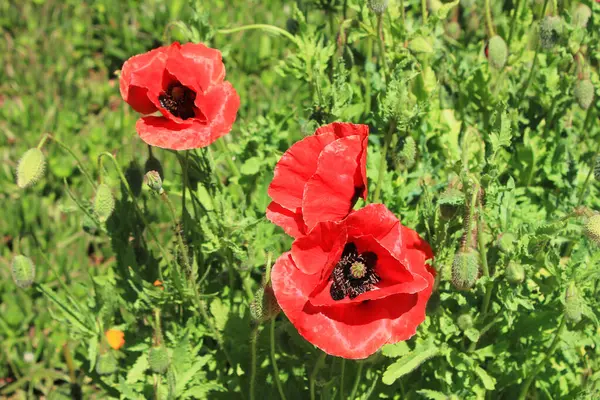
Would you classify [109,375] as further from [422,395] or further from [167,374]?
[422,395]

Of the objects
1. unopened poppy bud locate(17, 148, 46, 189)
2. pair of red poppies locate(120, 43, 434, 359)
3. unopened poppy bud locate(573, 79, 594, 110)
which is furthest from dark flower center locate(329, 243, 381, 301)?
unopened poppy bud locate(573, 79, 594, 110)

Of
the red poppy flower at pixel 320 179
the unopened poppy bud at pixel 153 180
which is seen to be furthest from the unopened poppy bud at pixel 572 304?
the unopened poppy bud at pixel 153 180

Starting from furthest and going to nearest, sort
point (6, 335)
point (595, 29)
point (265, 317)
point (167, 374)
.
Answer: point (6, 335), point (595, 29), point (167, 374), point (265, 317)

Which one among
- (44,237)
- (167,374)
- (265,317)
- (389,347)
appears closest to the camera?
(265,317)

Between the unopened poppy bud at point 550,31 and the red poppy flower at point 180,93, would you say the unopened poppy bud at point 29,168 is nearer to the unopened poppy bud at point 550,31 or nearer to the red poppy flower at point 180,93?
the red poppy flower at point 180,93

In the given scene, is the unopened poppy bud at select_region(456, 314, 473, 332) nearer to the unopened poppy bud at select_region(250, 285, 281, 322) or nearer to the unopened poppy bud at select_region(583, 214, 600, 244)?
the unopened poppy bud at select_region(583, 214, 600, 244)

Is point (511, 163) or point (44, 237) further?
point (44, 237)

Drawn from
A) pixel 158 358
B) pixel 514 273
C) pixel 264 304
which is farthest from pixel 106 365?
pixel 514 273

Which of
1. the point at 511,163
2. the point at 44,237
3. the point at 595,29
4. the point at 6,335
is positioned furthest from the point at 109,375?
the point at 595,29
